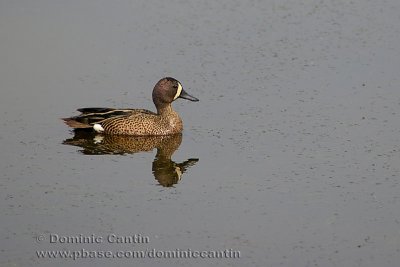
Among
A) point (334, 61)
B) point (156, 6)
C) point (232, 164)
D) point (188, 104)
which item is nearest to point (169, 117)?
→ point (188, 104)

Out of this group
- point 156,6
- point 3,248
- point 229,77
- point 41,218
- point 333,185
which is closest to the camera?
point 3,248

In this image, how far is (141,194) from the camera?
9180 millimetres

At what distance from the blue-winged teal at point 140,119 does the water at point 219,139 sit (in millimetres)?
175

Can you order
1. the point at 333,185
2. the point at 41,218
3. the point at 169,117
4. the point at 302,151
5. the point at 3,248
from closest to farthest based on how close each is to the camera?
the point at 3,248 < the point at 41,218 < the point at 333,185 < the point at 302,151 < the point at 169,117

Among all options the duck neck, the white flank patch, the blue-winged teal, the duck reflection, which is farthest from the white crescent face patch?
the white flank patch

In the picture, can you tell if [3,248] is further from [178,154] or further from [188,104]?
[188,104]

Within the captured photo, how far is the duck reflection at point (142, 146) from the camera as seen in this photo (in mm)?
9914

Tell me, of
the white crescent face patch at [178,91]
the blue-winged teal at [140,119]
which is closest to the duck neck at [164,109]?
the blue-winged teal at [140,119]

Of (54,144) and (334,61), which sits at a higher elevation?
(334,61)

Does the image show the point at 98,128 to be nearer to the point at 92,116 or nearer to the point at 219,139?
the point at 92,116

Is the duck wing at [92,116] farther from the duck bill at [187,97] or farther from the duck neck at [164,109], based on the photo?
the duck bill at [187,97]

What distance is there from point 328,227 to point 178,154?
7.68ft

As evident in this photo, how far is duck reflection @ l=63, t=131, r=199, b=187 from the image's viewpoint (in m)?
9.91

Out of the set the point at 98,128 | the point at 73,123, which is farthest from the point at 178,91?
the point at 73,123
